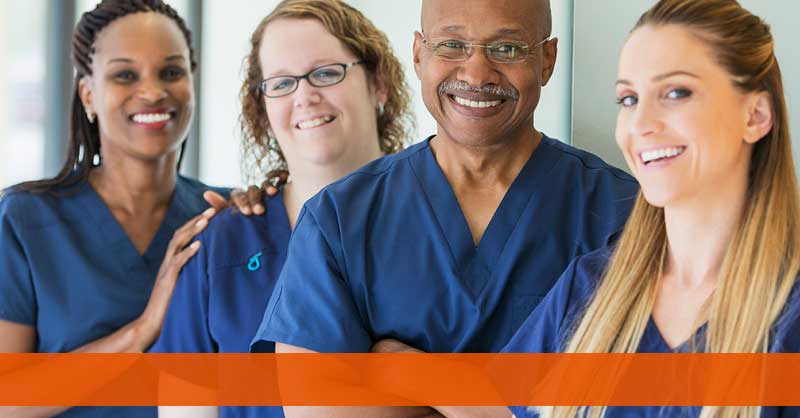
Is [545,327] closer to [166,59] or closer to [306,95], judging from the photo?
[306,95]

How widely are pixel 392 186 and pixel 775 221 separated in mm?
627

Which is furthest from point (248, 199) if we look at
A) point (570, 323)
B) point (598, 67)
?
point (570, 323)

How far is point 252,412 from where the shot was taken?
1.82 metres

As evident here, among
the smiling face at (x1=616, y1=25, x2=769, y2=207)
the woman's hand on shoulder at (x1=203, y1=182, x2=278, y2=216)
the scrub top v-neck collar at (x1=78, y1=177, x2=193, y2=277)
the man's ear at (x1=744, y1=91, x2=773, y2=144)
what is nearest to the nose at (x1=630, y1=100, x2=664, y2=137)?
the smiling face at (x1=616, y1=25, x2=769, y2=207)

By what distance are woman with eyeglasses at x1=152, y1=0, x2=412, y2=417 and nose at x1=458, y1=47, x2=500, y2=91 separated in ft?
1.38

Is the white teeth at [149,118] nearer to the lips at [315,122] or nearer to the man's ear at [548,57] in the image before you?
the lips at [315,122]

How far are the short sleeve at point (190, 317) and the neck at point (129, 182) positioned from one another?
0.36 metres

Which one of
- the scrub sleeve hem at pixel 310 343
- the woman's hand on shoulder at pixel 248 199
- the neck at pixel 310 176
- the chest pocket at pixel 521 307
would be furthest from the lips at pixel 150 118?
the chest pocket at pixel 521 307

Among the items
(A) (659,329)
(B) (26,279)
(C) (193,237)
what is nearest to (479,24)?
(A) (659,329)

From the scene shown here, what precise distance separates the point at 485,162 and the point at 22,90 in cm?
160

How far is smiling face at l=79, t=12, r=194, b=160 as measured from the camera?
2123 mm

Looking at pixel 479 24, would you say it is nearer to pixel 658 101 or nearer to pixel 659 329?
pixel 658 101

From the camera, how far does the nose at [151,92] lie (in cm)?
211

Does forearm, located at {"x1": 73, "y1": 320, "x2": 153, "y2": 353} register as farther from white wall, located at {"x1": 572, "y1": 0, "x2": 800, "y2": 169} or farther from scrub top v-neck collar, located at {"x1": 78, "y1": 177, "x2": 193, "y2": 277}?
white wall, located at {"x1": 572, "y1": 0, "x2": 800, "y2": 169}
